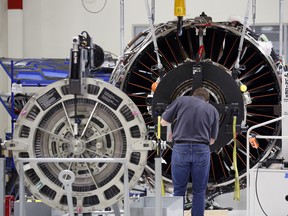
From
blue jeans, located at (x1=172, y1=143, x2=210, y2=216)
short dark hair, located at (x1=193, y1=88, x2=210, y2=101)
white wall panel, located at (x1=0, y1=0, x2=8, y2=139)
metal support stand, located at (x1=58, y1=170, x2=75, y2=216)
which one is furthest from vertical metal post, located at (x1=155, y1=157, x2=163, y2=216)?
white wall panel, located at (x1=0, y1=0, x2=8, y2=139)

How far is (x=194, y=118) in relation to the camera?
6230mm

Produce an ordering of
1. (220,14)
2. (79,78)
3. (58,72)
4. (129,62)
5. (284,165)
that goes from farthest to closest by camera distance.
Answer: (220,14), (58,72), (129,62), (284,165), (79,78)

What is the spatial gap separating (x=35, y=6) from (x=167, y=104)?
560 cm

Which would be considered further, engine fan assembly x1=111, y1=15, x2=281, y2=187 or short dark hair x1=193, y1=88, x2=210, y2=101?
engine fan assembly x1=111, y1=15, x2=281, y2=187

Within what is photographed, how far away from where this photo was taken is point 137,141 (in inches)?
187

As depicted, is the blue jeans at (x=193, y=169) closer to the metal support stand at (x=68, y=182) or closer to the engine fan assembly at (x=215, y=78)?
the engine fan assembly at (x=215, y=78)

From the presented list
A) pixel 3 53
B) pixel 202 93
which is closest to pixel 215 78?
pixel 202 93

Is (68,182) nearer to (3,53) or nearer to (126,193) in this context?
(126,193)

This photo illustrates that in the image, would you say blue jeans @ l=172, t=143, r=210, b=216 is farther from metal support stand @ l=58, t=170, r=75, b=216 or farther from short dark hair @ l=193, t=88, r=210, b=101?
metal support stand @ l=58, t=170, r=75, b=216

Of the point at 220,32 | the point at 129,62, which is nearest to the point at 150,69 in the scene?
the point at 129,62

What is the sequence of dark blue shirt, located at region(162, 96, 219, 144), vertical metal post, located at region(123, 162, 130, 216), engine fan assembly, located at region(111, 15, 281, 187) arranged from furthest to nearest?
engine fan assembly, located at region(111, 15, 281, 187)
dark blue shirt, located at region(162, 96, 219, 144)
vertical metal post, located at region(123, 162, 130, 216)

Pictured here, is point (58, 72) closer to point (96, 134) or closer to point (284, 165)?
point (284, 165)

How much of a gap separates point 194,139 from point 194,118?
0.18m

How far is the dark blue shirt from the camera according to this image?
6199 millimetres
